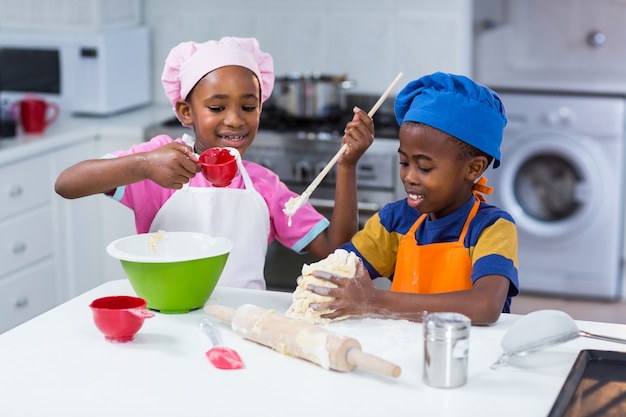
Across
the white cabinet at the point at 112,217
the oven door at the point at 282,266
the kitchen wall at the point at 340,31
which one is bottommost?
the oven door at the point at 282,266

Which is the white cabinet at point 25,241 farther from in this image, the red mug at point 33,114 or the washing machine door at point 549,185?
the washing machine door at point 549,185

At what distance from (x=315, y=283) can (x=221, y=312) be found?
0.16m

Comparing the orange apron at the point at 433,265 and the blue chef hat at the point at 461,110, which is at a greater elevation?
the blue chef hat at the point at 461,110

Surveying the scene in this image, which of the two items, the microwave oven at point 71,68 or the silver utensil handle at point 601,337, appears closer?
the silver utensil handle at point 601,337

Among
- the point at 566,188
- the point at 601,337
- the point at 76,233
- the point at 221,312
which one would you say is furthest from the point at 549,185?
the point at 221,312

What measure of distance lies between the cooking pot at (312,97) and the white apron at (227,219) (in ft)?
5.00

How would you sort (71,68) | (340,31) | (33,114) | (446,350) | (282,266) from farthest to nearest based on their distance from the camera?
(340,31) < (71,68) < (282,266) < (33,114) < (446,350)

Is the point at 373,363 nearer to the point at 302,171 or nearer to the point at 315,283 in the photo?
the point at 315,283

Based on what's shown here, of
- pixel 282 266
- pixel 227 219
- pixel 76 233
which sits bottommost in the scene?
pixel 282 266

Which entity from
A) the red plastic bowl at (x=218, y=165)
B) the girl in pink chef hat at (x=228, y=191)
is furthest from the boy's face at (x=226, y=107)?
the red plastic bowl at (x=218, y=165)

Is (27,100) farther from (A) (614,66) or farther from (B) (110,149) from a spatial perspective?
(A) (614,66)

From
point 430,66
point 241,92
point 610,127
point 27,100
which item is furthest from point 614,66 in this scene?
point 241,92

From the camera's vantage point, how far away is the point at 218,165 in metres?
1.73

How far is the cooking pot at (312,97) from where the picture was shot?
345cm
